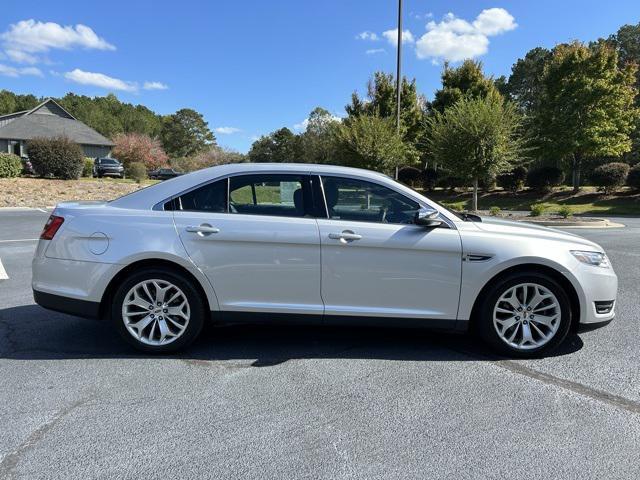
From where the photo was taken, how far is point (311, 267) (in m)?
4.15

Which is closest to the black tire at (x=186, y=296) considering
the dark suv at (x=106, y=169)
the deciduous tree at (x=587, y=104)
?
the deciduous tree at (x=587, y=104)

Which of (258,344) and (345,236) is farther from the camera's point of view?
(258,344)

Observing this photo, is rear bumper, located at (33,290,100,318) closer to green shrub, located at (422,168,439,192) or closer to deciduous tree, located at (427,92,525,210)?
deciduous tree, located at (427,92,525,210)

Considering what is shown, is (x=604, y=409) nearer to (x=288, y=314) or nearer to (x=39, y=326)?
(x=288, y=314)

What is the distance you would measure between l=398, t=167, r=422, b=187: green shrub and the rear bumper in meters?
30.8

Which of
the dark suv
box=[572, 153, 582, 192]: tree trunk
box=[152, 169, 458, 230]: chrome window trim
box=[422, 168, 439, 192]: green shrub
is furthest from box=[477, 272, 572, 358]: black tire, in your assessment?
the dark suv

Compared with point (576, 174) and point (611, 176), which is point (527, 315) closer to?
point (611, 176)

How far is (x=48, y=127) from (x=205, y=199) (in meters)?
58.8

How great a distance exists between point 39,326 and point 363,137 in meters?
19.4

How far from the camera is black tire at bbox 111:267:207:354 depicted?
421cm

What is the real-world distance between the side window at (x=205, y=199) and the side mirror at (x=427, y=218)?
63.1 inches

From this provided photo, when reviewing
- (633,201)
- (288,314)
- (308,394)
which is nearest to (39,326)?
(288,314)

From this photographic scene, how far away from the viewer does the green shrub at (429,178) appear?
33281 mm

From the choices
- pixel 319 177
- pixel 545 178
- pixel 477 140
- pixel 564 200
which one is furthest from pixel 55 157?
pixel 319 177
